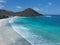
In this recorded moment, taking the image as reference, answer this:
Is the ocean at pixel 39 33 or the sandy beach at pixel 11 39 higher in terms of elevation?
the sandy beach at pixel 11 39

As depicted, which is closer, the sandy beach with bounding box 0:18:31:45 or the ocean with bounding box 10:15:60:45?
the sandy beach with bounding box 0:18:31:45

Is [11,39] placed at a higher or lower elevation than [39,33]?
higher

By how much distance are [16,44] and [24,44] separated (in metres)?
0.53

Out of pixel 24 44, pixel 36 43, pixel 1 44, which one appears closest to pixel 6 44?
pixel 1 44

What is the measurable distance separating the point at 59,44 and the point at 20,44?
2.82 metres

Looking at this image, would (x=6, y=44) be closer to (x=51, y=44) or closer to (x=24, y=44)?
(x=24, y=44)

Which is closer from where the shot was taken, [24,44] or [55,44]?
[24,44]

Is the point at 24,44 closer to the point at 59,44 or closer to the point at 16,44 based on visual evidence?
the point at 16,44

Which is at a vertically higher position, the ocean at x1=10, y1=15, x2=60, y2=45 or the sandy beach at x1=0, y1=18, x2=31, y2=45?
the sandy beach at x1=0, y1=18, x2=31, y2=45

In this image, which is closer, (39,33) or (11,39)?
(11,39)

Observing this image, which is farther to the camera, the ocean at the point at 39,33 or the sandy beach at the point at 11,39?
the ocean at the point at 39,33

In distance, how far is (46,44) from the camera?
10961 millimetres

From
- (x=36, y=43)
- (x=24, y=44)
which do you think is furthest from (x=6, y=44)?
(x=36, y=43)

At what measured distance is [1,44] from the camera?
10.2m
